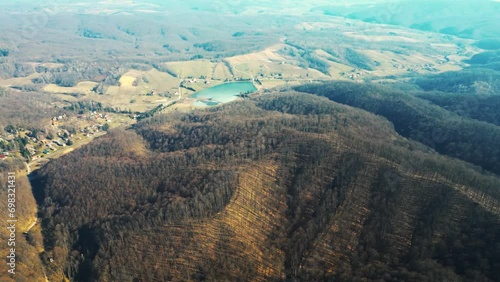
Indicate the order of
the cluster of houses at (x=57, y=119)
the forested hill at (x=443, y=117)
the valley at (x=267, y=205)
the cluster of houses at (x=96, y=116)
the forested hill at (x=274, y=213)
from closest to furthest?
the forested hill at (x=274, y=213), the valley at (x=267, y=205), the forested hill at (x=443, y=117), the cluster of houses at (x=57, y=119), the cluster of houses at (x=96, y=116)

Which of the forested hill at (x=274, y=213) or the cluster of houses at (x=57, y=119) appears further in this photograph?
the cluster of houses at (x=57, y=119)

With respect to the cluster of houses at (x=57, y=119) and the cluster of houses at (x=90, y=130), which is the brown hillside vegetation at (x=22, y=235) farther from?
the cluster of houses at (x=57, y=119)

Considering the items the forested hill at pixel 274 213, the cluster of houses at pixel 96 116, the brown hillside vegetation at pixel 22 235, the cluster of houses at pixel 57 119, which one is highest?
the forested hill at pixel 274 213

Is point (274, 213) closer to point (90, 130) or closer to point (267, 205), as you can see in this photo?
point (267, 205)

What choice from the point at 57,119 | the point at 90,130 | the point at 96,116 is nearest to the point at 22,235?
the point at 90,130

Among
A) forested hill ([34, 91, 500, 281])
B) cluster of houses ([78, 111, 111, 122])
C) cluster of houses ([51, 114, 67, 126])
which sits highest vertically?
forested hill ([34, 91, 500, 281])

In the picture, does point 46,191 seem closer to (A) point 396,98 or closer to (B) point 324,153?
(B) point 324,153

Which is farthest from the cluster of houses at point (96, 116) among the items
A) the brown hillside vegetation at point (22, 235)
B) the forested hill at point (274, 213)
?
the forested hill at point (274, 213)

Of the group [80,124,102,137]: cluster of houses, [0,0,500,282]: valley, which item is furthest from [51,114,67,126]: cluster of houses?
[0,0,500,282]: valley

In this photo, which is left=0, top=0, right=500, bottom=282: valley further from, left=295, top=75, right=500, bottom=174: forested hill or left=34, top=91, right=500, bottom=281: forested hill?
left=295, top=75, right=500, bottom=174: forested hill
